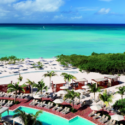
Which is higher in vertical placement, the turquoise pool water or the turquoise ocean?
the turquoise ocean

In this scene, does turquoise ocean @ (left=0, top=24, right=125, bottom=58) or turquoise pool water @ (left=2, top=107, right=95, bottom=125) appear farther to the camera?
turquoise ocean @ (left=0, top=24, right=125, bottom=58)

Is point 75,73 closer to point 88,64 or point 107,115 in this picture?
point 88,64

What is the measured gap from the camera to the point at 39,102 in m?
19.8

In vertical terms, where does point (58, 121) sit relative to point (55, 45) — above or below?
below

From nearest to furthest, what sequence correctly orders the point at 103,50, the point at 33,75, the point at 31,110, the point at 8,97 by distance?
1. the point at 31,110
2. the point at 8,97
3. the point at 33,75
4. the point at 103,50

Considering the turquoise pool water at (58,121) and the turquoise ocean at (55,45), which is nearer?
the turquoise pool water at (58,121)

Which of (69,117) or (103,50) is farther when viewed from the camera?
(103,50)

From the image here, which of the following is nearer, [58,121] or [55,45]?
[58,121]

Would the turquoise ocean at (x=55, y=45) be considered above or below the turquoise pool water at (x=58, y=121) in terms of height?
above

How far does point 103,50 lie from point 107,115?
50.2 metres

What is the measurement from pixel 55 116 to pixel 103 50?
5099 centimetres

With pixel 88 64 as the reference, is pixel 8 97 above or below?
below

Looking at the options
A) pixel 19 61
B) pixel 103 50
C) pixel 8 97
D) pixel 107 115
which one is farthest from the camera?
pixel 103 50

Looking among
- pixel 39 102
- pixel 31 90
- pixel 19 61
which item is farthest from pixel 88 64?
pixel 19 61
